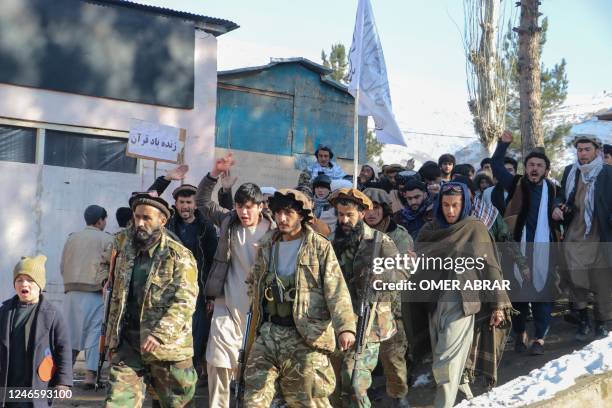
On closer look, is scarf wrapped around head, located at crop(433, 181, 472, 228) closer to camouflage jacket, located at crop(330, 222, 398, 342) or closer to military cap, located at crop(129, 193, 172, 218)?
camouflage jacket, located at crop(330, 222, 398, 342)

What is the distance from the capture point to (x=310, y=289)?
6117 millimetres

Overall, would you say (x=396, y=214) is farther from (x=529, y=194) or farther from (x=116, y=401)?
(x=116, y=401)

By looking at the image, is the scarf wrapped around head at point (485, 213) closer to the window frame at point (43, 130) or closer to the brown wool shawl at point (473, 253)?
the brown wool shawl at point (473, 253)

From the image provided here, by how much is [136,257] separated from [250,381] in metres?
1.14

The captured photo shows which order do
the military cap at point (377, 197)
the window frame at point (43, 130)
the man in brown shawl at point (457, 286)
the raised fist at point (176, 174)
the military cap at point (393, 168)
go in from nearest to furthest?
the man in brown shawl at point (457, 286) → the military cap at point (377, 197) → the raised fist at point (176, 174) → the military cap at point (393, 168) → the window frame at point (43, 130)

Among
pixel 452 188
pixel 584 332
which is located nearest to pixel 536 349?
pixel 584 332

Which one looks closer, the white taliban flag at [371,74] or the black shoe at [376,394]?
the black shoe at [376,394]

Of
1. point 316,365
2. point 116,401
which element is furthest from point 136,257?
point 316,365

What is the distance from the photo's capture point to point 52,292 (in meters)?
12.0

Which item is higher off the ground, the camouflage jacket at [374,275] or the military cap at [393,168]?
the military cap at [393,168]

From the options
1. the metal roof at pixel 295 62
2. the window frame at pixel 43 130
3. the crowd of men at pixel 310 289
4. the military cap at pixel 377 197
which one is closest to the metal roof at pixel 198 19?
the metal roof at pixel 295 62

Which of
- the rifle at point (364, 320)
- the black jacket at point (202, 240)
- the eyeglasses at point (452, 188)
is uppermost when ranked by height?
the eyeglasses at point (452, 188)

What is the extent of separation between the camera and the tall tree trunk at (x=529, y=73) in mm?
13641

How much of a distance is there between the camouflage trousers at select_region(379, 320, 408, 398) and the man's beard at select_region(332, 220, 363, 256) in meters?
0.87
